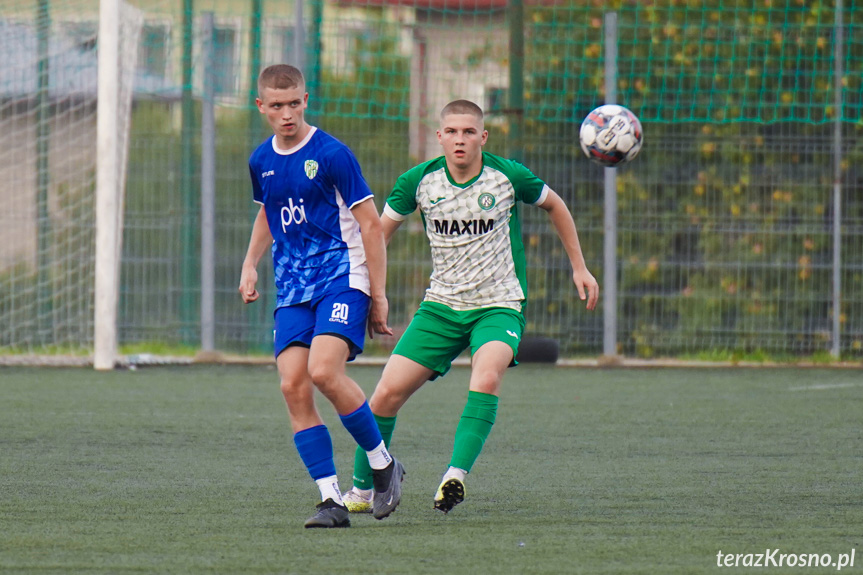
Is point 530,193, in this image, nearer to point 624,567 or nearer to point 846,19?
point 624,567

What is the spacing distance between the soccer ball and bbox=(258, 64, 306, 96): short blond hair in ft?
12.7

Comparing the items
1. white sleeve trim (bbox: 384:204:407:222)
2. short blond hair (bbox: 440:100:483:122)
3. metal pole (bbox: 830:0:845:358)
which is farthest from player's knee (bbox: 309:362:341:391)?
metal pole (bbox: 830:0:845:358)

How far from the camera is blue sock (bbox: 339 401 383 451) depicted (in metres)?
4.95

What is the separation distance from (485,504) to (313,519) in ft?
2.79

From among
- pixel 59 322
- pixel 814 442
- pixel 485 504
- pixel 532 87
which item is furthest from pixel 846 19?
pixel 485 504

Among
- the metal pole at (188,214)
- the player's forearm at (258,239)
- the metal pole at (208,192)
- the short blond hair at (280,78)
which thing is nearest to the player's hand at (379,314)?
the player's forearm at (258,239)

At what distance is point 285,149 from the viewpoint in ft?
16.5

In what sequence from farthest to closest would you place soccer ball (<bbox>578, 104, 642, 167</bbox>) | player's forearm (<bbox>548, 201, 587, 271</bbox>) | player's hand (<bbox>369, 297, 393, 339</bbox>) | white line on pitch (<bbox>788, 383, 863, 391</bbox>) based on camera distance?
white line on pitch (<bbox>788, 383, 863, 391</bbox>), soccer ball (<bbox>578, 104, 642, 167</bbox>), player's forearm (<bbox>548, 201, 587, 271</bbox>), player's hand (<bbox>369, 297, 393, 339</bbox>)

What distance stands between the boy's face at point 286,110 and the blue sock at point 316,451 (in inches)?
42.6

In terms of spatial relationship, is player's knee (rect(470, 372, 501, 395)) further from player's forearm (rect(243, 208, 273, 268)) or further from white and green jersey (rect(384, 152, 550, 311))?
player's forearm (rect(243, 208, 273, 268))

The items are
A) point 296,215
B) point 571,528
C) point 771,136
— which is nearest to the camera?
point 571,528

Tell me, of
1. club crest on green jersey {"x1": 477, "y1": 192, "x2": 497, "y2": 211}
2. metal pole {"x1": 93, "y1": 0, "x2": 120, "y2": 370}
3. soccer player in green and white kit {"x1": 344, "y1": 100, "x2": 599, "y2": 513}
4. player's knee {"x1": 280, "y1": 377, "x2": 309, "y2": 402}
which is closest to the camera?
player's knee {"x1": 280, "y1": 377, "x2": 309, "y2": 402}

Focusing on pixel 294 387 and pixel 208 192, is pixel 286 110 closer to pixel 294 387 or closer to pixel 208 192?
pixel 294 387

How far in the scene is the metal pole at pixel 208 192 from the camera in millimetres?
12141
